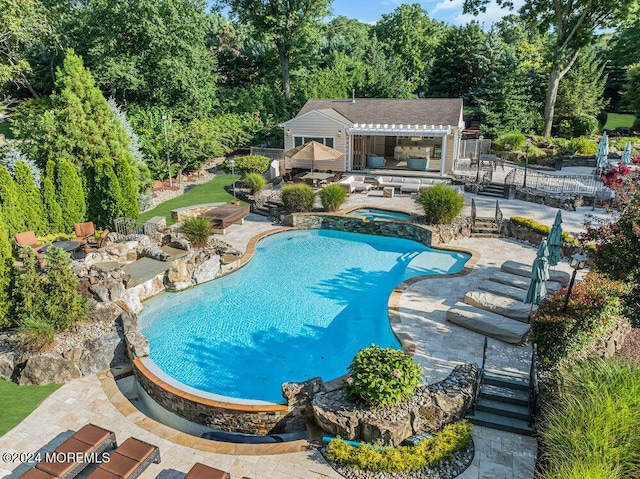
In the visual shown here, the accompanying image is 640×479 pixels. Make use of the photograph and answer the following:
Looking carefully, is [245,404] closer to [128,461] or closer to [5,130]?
[128,461]

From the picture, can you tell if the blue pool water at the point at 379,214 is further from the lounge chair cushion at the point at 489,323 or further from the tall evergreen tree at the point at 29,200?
the tall evergreen tree at the point at 29,200

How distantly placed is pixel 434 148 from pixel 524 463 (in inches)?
1184

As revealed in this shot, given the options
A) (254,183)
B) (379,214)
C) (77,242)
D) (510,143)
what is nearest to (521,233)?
(379,214)

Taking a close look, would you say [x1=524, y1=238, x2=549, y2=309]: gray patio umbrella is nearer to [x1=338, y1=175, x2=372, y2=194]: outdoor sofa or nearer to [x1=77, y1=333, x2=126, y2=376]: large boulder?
[x1=77, y1=333, x2=126, y2=376]: large boulder

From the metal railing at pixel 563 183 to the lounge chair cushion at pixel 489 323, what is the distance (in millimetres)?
14123

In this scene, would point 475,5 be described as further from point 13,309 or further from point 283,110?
point 13,309

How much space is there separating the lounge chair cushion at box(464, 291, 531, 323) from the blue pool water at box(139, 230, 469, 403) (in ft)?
8.74

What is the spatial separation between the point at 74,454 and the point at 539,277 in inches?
427

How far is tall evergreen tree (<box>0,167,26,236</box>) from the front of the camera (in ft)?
53.4

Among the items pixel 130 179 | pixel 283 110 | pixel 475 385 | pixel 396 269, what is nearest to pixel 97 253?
pixel 130 179

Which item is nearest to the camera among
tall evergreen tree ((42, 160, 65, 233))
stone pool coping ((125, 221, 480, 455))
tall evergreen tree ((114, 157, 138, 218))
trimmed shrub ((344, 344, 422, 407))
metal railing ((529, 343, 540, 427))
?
stone pool coping ((125, 221, 480, 455))

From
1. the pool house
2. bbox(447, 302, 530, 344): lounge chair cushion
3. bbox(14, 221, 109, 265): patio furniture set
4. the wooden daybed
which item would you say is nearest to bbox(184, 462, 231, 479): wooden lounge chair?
bbox(447, 302, 530, 344): lounge chair cushion

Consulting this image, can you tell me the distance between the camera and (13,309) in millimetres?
11234

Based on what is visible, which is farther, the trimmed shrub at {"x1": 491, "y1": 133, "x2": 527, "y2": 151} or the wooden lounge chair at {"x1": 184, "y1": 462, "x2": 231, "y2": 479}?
the trimmed shrub at {"x1": 491, "y1": 133, "x2": 527, "y2": 151}
